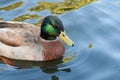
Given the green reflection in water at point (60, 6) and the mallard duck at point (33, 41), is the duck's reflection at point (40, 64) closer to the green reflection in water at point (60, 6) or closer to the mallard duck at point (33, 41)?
the mallard duck at point (33, 41)

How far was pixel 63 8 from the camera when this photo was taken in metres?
11.2

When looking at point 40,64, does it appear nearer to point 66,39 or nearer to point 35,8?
point 66,39

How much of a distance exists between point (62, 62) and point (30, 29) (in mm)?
938

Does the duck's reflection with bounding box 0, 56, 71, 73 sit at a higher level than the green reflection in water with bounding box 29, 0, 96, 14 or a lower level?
lower

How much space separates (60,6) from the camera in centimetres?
1128

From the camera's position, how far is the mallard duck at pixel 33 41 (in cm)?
898

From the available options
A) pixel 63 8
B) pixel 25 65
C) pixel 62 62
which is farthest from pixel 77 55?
pixel 63 8

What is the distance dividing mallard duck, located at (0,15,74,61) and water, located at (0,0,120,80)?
15 cm

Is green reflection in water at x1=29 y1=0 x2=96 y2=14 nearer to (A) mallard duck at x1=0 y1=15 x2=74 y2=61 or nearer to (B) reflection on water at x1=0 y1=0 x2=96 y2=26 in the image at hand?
(B) reflection on water at x1=0 y1=0 x2=96 y2=26

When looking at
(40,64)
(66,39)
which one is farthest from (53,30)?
(40,64)

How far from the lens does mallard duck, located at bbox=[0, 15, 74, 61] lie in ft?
29.5

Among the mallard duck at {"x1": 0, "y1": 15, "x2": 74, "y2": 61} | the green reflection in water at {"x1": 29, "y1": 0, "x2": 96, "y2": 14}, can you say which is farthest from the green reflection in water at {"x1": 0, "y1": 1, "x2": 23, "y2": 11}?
→ the mallard duck at {"x1": 0, "y1": 15, "x2": 74, "y2": 61}

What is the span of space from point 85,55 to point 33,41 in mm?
1084

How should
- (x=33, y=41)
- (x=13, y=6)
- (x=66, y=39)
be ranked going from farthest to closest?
1. (x=13, y=6)
2. (x=33, y=41)
3. (x=66, y=39)
